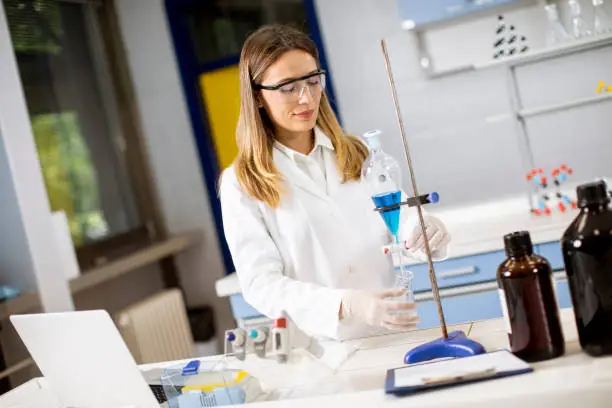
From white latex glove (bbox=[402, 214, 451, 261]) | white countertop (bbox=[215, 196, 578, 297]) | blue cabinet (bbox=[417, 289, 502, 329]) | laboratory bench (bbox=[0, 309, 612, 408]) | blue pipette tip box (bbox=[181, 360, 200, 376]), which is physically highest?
white latex glove (bbox=[402, 214, 451, 261])

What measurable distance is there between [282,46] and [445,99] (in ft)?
6.69

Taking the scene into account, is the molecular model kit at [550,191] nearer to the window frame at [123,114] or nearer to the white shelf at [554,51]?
the white shelf at [554,51]

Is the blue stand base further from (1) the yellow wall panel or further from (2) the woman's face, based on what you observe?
(1) the yellow wall panel

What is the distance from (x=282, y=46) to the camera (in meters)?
1.92

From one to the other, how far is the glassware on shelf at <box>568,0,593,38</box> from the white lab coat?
6.12 feet

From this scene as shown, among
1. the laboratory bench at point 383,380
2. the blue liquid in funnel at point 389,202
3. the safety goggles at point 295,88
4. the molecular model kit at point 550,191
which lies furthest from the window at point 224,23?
the blue liquid in funnel at point 389,202

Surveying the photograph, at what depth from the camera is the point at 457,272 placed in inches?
123

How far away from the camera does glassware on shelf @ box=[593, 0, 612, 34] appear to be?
3398 mm

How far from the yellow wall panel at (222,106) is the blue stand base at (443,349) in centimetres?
313

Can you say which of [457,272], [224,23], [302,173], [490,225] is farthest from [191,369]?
[224,23]

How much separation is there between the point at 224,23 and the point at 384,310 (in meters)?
3.37

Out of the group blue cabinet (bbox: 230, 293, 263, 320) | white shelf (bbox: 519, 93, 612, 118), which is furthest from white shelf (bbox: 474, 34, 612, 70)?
blue cabinet (bbox: 230, 293, 263, 320)

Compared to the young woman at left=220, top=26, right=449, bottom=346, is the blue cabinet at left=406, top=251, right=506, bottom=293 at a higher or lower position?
lower

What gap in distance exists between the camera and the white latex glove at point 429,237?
171cm
